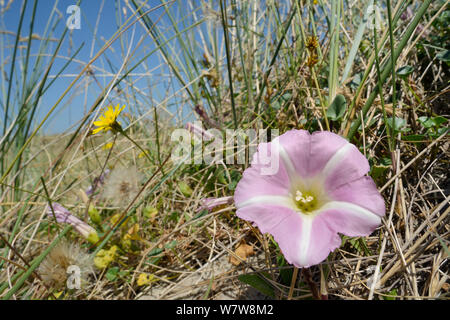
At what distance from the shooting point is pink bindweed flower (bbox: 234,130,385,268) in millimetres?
763

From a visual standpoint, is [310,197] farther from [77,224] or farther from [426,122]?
[77,224]

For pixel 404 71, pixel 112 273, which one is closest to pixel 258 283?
pixel 112 273

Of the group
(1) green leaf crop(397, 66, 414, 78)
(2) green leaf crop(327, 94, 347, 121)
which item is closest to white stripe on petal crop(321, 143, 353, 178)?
(2) green leaf crop(327, 94, 347, 121)

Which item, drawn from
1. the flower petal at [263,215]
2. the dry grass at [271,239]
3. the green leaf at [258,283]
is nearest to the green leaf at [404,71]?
the dry grass at [271,239]

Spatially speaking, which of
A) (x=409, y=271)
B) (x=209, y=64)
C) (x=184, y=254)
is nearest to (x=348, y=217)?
(x=409, y=271)

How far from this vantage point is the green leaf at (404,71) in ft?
4.39

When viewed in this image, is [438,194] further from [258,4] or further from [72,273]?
[258,4]

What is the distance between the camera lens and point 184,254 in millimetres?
1419

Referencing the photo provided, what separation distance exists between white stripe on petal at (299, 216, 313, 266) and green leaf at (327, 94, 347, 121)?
57cm

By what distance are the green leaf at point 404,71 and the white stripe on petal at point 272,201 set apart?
2.86ft

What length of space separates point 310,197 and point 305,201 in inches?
0.8

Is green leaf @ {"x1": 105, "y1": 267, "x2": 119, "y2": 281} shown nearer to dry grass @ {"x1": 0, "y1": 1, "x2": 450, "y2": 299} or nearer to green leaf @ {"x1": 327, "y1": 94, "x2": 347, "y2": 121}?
dry grass @ {"x1": 0, "y1": 1, "x2": 450, "y2": 299}

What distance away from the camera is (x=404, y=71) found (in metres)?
1.35

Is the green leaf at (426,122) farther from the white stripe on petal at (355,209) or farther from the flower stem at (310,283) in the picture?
the flower stem at (310,283)
